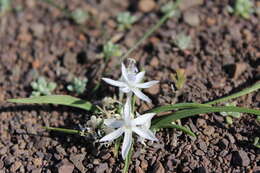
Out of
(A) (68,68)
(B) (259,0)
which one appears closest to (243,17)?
(B) (259,0)

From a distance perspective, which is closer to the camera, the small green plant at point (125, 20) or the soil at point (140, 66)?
the soil at point (140, 66)

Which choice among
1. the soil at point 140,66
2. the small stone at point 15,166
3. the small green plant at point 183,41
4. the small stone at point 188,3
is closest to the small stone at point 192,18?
the soil at point 140,66

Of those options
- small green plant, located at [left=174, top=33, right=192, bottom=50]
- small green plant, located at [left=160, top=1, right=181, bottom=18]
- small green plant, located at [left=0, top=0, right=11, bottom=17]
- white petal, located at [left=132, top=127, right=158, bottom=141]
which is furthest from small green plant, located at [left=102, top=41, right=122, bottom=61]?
small green plant, located at [left=0, top=0, right=11, bottom=17]

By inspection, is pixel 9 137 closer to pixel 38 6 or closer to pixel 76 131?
pixel 76 131

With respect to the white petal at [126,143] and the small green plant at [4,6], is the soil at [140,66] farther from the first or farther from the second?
the white petal at [126,143]

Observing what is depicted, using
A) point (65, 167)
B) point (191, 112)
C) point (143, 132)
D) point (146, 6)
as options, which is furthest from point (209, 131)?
point (146, 6)

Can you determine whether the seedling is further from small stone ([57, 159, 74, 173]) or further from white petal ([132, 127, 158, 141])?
small stone ([57, 159, 74, 173])

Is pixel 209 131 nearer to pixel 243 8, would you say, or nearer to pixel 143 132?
pixel 143 132
